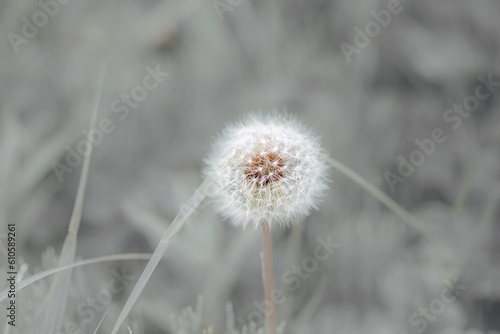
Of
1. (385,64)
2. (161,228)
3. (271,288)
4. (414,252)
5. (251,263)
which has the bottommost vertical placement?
(271,288)

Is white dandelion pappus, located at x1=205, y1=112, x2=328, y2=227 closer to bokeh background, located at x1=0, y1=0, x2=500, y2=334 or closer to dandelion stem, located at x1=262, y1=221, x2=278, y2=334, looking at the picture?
dandelion stem, located at x1=262, y1=221, x2=278, y2=334

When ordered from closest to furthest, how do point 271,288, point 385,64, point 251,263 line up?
point 271,288 → point 251,263 → point 385,64

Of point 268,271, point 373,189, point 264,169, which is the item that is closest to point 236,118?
point 373,189

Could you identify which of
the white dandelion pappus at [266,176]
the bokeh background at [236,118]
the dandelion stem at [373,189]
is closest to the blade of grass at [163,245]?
the white dandelion pappus at [266,176]

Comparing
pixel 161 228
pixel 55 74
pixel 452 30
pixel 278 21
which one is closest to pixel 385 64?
pixel 452 30

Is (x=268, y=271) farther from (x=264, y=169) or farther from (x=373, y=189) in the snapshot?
(x=373, y=189)

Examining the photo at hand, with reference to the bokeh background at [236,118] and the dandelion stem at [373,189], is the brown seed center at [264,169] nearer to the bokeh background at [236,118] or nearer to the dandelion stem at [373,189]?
the dandelion stem at [373,189]

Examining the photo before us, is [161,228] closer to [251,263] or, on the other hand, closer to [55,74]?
[251,263]
